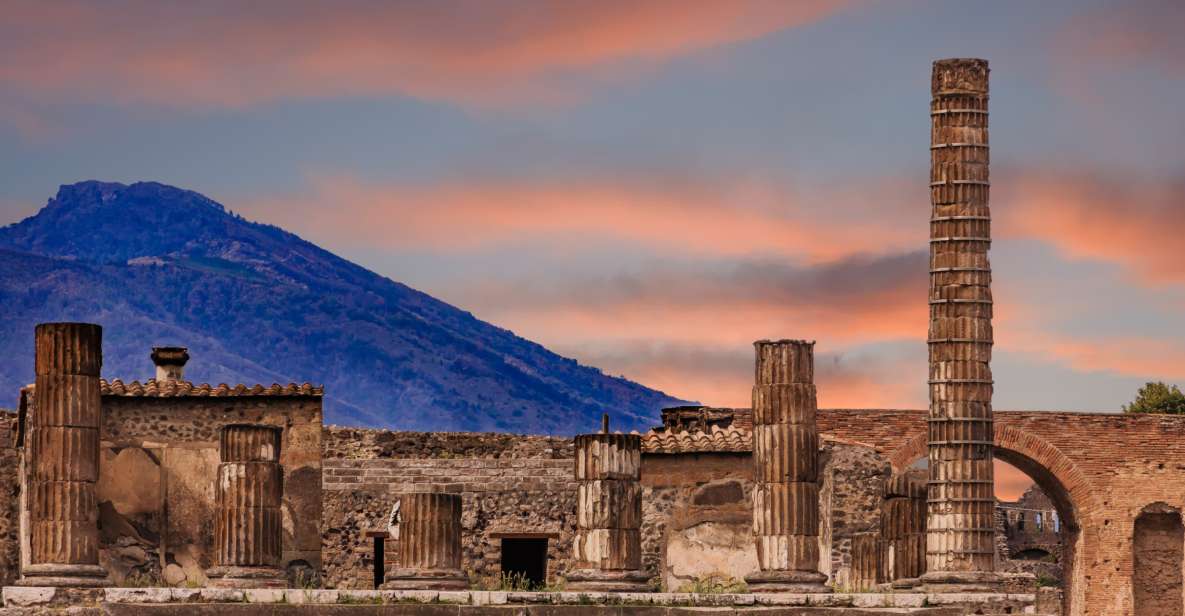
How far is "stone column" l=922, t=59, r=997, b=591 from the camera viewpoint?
2917cm

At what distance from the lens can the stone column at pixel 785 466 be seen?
26266mm

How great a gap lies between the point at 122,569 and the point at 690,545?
7487 mm

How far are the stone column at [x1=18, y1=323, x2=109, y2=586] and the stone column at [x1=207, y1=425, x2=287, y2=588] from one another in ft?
5.11

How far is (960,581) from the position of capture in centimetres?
2833

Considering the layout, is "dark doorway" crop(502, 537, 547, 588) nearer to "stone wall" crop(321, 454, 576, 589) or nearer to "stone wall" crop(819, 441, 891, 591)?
"stone wall" crop(321, 454, 576, 589)

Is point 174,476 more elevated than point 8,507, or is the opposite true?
point 174,476

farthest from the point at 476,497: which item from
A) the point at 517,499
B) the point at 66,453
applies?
the point at 66,453

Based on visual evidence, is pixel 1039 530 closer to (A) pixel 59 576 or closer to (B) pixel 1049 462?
(B) pixel 1049 462

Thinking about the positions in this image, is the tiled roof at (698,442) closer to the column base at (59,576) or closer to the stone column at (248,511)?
the stone column at (248,511)

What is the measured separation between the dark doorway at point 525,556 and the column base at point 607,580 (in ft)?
18.4

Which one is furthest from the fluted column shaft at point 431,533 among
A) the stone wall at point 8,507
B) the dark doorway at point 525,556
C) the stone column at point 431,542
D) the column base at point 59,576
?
the stone wall at point 8,507

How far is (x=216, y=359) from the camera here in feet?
568

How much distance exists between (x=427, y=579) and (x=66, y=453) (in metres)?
4.29

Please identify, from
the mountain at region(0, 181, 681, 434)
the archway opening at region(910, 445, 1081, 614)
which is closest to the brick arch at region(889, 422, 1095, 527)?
the archway opening at region(910, 445, 1081, 614)
